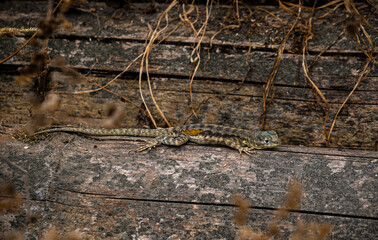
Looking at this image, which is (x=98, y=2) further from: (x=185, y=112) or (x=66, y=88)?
(x=185, y=112)

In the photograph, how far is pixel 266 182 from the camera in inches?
104

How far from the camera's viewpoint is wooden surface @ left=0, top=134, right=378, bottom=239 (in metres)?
2.45

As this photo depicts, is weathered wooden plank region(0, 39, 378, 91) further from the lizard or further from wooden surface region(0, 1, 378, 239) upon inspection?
the lizard

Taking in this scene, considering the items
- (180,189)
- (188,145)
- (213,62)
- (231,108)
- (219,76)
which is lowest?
(180,189)

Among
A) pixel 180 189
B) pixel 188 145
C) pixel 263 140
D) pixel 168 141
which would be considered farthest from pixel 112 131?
pixel 263 140

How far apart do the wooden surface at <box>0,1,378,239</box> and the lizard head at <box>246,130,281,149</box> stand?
0.13 meters

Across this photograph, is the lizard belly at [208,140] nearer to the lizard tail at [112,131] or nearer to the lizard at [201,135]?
the lizard at [201,135]

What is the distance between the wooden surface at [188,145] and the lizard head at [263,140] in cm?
13

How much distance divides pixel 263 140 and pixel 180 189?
118 centimetres

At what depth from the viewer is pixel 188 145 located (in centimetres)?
313

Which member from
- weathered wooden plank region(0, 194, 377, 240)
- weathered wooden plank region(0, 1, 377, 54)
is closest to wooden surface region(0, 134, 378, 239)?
weathered wooden plank region(0, 194, 377, 240)

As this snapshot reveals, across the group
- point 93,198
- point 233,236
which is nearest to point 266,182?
point 233,236

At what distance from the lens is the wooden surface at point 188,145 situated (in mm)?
2484

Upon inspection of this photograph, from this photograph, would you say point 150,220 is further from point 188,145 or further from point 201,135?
point 201,135
